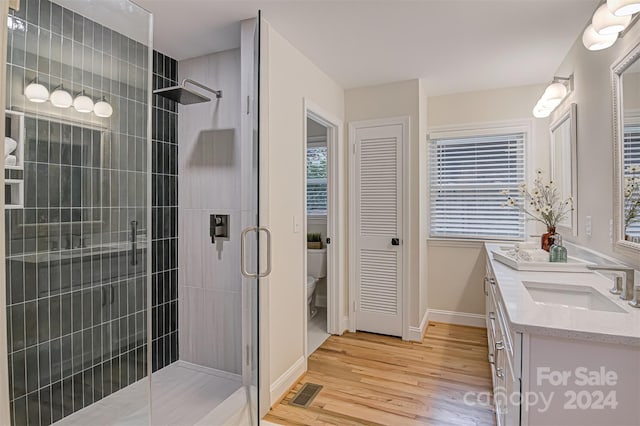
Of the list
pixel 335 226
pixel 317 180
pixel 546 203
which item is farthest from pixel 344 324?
pixel 546 203

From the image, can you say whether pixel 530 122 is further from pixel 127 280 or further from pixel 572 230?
pixel 127 280

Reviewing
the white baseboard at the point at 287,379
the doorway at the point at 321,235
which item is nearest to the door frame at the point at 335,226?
the doorway at the point at 321,235

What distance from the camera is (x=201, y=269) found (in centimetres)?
261

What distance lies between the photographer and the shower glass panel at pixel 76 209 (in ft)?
4.97

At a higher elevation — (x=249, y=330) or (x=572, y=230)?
(x=572, y=230)

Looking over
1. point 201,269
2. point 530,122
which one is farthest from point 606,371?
point 530,122

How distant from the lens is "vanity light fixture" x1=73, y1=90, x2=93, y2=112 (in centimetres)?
173

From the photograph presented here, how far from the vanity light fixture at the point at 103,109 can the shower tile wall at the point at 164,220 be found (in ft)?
2.00

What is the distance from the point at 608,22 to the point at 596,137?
74cm

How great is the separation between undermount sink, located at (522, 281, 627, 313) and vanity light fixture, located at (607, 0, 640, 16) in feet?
3.91

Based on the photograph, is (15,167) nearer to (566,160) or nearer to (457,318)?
→ (566,160)

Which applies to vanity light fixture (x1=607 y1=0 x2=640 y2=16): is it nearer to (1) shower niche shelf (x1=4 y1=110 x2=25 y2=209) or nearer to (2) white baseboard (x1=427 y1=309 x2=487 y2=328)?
(1) shower niche shelf (x1=4 y1=110 x2=25 y2=209)

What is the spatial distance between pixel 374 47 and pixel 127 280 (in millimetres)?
2237

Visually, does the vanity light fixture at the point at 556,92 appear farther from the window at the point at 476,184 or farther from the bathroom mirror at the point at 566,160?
the window at the point at 476,184
